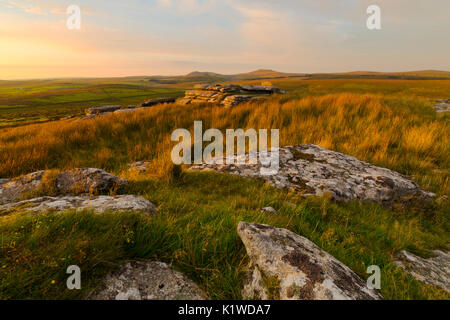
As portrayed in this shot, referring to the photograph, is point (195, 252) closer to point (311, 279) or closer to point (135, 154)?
point (311, 279)

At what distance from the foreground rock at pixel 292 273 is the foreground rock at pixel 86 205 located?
1404 mm

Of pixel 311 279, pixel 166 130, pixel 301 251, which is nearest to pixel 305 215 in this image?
pixel 301 251

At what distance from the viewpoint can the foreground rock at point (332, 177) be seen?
408cm

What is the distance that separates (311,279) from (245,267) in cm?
55

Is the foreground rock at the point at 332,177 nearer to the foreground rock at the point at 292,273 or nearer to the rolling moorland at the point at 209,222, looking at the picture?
the rolling moorland at the point at 209,222

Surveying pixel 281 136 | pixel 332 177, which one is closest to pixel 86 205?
pixel 332 177

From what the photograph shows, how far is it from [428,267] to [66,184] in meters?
5.61

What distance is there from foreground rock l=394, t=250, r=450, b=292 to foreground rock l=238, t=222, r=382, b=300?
114 centimetres

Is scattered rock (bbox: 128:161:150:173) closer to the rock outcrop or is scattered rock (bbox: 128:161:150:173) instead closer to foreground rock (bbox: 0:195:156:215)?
foreground rock (bbox: 0:195:156:215)

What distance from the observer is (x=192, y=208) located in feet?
9.72

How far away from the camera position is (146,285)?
64.8 inches

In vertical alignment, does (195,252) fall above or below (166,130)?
below

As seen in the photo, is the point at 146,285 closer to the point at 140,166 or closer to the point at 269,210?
the point at 269,210
